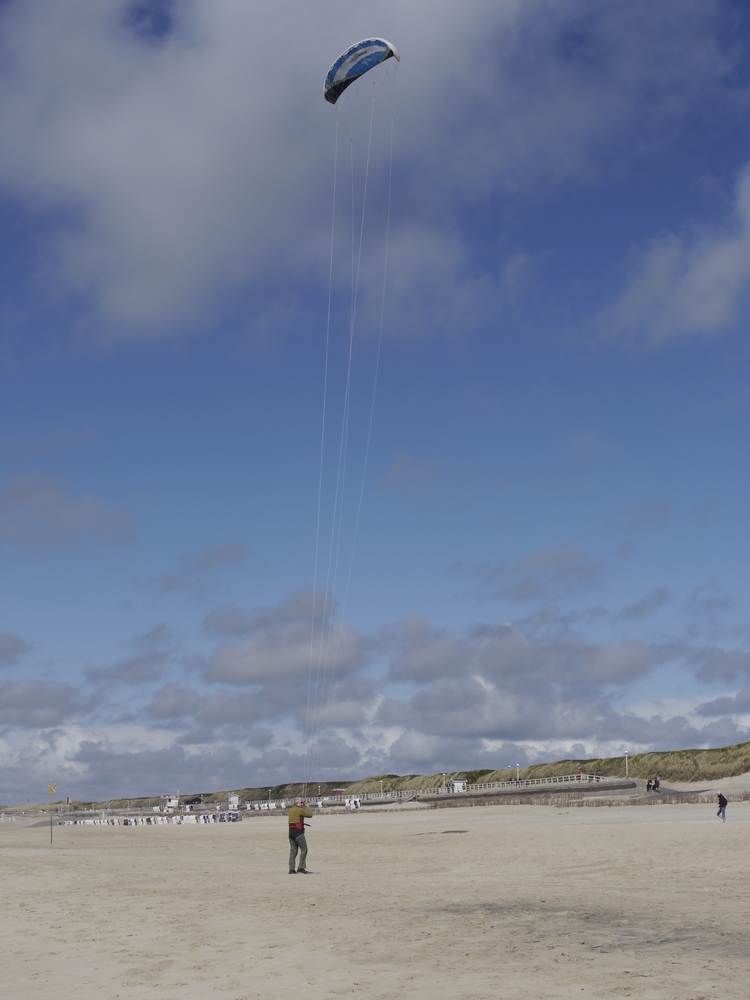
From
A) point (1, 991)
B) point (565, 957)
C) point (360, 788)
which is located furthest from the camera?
point (360, 788)

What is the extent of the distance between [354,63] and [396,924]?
26.2m

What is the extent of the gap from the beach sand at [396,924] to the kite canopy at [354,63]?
23866 millimetres

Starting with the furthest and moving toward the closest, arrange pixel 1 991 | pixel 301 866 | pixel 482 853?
pixel 482 853 → pixel 301 866 → pixel 1 991

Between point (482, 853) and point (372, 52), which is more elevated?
point (372, 52)

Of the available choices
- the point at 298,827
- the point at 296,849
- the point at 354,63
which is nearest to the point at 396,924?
the point at 298,827

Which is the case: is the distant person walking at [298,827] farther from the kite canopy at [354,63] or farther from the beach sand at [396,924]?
the kite canopy at [354,63]

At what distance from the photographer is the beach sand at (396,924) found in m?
8.73

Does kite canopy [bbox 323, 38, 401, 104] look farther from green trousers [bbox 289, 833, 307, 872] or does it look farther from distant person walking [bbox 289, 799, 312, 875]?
green trousers [bbox 289, 833, 307, 872]

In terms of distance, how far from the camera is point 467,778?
124562mm

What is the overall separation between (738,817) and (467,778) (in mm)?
95227

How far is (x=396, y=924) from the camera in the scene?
40.3 ft

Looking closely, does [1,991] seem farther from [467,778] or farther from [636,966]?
[467,778]

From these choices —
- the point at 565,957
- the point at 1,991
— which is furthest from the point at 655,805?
the point at 1,991

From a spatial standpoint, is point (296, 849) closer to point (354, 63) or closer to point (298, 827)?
point (298, 827)
